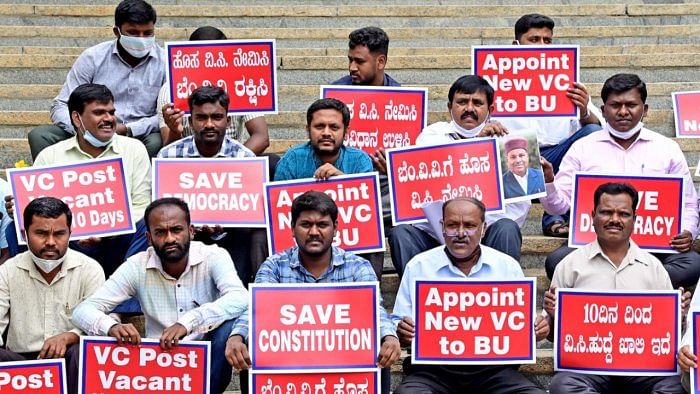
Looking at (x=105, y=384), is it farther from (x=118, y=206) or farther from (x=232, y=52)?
(x=232, y=52)

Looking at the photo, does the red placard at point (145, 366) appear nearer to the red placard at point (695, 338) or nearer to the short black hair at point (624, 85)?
the red placard at point (695, 338)

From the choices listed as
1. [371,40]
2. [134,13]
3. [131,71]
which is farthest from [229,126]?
[371,40]

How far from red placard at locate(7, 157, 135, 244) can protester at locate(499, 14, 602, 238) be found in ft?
8.50

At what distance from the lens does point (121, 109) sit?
32.3 ft

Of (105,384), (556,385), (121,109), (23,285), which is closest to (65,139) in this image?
(121,109)

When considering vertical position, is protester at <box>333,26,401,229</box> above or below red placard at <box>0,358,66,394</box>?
above

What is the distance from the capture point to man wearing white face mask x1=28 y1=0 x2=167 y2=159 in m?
9.70

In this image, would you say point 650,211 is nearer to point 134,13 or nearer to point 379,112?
point 379,112

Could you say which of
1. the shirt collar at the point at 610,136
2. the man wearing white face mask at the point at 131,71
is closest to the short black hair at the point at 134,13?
the man wearing white face mask at the point at 131,71

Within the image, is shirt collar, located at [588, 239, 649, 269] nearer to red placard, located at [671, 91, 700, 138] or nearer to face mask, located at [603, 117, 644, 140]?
face mask, located at [603, 117, 644, 140]

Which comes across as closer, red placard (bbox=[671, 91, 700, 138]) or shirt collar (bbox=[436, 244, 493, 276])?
shirt collar (bbox=[436, 244, 493, 276])

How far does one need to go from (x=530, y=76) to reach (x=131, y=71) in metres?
2.61

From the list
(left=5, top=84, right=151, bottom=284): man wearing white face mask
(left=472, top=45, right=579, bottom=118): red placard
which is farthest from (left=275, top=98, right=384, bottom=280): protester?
(left=472, top=45, right=579, bottom=118): red placard

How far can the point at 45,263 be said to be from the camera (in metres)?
7.78
